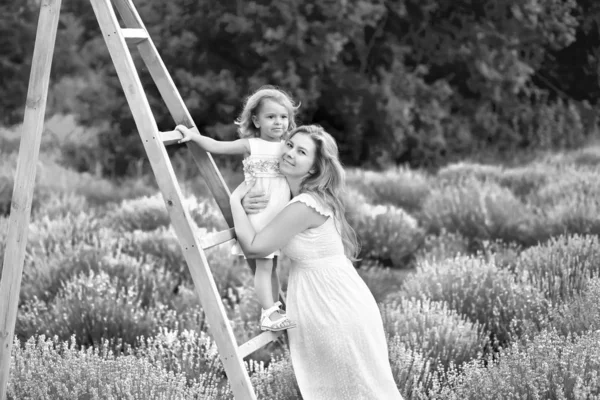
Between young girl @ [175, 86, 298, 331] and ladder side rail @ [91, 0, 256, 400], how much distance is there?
7.8 inches

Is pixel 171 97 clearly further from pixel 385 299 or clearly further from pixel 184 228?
pixel 385 299

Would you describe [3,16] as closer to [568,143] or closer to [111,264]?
[568,143]

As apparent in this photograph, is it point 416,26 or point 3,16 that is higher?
point 416,26

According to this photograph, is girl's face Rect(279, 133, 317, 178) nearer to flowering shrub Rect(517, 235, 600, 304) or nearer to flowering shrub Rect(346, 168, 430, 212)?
flowering shrub Rect(517, 235, 600, 304)

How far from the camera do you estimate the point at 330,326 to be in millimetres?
3057

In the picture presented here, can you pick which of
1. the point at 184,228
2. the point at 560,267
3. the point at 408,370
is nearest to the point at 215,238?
the point at 184,228

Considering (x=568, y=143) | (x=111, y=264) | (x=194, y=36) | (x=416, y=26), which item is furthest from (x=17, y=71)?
(x=111, y=264)

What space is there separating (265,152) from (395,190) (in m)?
6.21

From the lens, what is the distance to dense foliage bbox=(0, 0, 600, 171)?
1296 cm

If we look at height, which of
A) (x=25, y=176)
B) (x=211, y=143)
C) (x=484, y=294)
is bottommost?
(x=484, y=294)

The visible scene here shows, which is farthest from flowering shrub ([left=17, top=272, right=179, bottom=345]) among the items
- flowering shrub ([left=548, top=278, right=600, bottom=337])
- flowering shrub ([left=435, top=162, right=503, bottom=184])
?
flowering shrub ([left=435, top=162, right=503, bottom=184])

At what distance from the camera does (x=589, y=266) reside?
5211 millimetres

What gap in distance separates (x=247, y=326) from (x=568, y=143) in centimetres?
1163

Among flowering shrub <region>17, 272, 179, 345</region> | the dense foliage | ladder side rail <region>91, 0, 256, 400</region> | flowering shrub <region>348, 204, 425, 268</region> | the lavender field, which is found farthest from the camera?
the dense foliage
